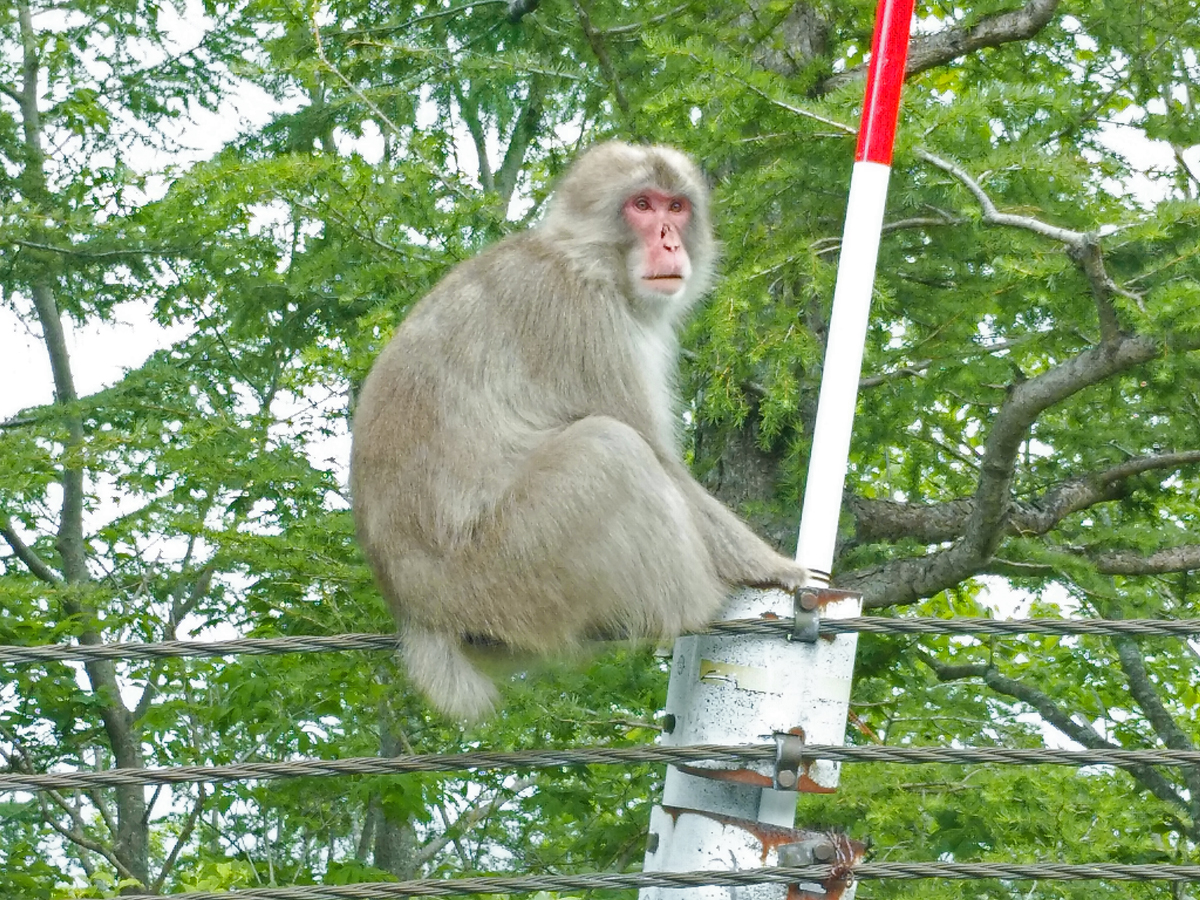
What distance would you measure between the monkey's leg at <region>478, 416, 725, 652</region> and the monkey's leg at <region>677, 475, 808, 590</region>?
41mm

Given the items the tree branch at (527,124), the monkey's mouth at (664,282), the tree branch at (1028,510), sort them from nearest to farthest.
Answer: the monkey's mouth at (664,282) < the tree branch at (1028,510) < the tree branch at (527,124)

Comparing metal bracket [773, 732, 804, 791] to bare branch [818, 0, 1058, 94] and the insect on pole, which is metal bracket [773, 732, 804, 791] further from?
bare branch [818, 0, 1058, 94]

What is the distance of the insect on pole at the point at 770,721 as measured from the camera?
2848 millimetres

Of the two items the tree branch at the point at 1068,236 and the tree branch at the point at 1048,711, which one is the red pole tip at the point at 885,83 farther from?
the tree branch at the point at 1048,711

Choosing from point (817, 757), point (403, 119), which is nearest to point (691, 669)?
point (817, 757)

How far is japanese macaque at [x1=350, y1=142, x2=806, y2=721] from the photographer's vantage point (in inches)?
147

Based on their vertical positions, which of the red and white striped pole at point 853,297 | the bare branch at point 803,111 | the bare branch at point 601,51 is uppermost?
the bare branch at point 601,51

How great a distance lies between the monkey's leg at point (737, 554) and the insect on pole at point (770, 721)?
550 mm

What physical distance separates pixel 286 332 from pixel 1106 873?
641 cm

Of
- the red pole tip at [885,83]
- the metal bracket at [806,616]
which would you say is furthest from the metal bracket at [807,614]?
the red pole tip at [885,83]

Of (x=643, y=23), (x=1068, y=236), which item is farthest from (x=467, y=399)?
(x=643, y=23)

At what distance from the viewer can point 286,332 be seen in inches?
319

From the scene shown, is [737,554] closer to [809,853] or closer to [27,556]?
[809,853]

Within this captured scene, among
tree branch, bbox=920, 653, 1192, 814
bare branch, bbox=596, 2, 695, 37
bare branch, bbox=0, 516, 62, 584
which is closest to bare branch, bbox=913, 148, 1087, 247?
bare branch, bbox=596, 2, 695, 37
